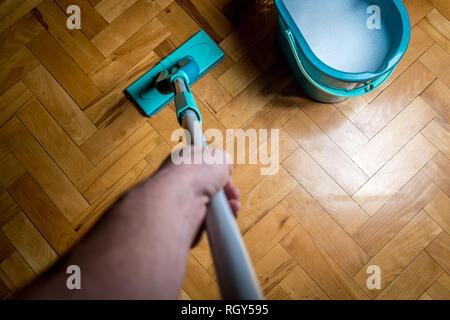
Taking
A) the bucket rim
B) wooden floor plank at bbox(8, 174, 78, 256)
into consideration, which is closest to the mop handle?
the bucket rim

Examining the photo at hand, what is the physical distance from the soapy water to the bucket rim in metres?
0.09

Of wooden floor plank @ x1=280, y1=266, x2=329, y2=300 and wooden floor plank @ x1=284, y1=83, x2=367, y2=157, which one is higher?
wooden floor plank @ x1=284, y1=83, x2=367, y2=157

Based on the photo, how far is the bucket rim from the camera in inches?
39.6

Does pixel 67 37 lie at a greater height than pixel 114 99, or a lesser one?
greater

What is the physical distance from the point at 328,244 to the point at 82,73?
102 centimetres

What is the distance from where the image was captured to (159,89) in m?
1.20

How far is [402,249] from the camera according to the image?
1.16 m

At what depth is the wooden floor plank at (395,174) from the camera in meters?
1.20

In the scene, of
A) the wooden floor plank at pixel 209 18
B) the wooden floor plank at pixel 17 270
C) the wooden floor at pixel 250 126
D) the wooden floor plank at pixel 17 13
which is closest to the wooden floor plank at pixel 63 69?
the wooden floor at pixel 250 126

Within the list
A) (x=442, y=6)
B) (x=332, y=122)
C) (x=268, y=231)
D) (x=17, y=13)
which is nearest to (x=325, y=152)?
(x=332, y=122)

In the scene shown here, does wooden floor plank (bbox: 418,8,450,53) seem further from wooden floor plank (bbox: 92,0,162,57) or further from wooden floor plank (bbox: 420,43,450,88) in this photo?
wooden floor plank (bbox: 92,0,162,57)

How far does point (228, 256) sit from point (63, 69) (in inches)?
43.0

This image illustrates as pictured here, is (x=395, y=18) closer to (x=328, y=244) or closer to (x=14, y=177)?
(x=328, y=244)

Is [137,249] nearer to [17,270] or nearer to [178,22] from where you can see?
[17,270]
